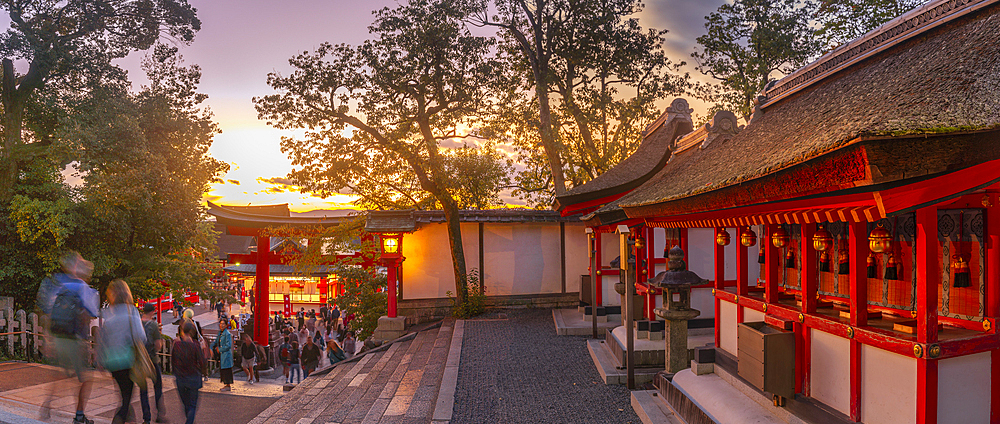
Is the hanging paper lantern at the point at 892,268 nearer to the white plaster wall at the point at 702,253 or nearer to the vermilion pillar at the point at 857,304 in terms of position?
the vermilion pillar at the point at 857,304

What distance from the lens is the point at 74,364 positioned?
6.14 metres

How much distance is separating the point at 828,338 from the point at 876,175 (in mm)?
2671

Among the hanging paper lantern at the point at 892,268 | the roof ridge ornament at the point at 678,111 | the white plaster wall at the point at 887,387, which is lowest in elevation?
the white plaster wall at the point at 887,387

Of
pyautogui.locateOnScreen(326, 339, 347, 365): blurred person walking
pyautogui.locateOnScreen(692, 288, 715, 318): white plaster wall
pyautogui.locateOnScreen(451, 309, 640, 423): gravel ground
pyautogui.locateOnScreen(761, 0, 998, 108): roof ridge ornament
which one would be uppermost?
pyautogui.locateOnScreen(761, 0, 998, 108): roof ridge ornament

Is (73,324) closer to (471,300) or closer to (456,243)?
(456,243)

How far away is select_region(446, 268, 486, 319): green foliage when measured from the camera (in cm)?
1504

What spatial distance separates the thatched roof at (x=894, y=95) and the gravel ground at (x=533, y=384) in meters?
2.94

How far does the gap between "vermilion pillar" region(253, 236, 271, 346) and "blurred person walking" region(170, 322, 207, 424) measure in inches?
406

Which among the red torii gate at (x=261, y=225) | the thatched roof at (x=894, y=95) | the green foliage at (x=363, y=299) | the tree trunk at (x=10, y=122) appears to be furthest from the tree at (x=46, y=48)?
the thatched roof at (x=894, y=95)

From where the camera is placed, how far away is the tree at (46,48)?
1328cm

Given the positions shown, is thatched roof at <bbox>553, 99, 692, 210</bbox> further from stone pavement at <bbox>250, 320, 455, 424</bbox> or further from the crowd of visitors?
the crowd of visitors

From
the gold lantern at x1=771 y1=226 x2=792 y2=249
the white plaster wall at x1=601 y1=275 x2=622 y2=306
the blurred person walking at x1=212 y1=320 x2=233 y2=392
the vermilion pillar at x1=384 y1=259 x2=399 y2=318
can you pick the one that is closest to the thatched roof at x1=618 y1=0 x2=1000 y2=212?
the gold lantern at x1=771 y1=226 x2=792 y2=249

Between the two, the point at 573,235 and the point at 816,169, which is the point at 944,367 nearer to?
the point at 816,169

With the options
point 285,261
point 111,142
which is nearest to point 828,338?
point 285,261
